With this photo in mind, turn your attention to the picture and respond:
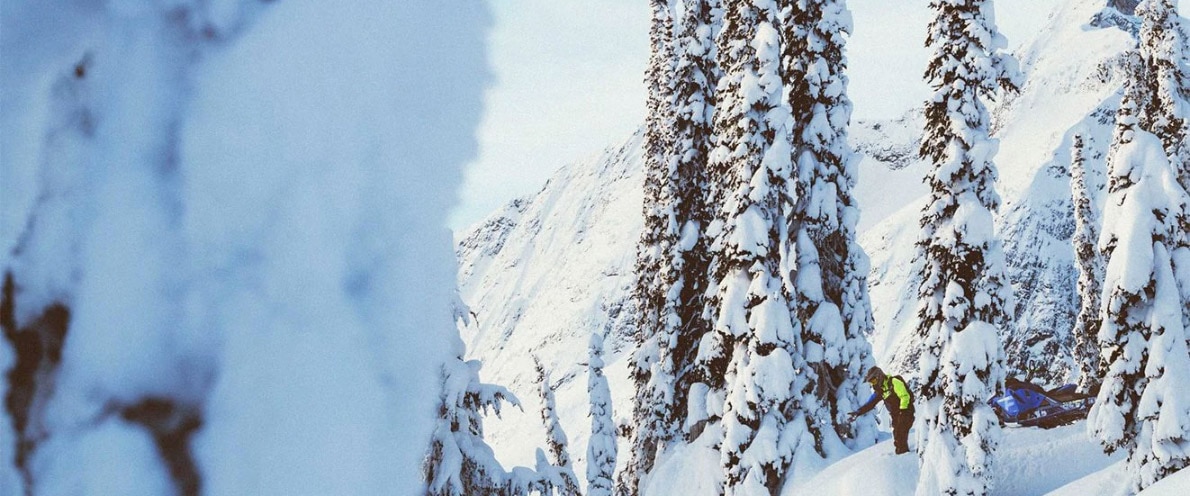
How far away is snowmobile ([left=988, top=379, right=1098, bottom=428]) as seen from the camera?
1681 cm

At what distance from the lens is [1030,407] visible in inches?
666

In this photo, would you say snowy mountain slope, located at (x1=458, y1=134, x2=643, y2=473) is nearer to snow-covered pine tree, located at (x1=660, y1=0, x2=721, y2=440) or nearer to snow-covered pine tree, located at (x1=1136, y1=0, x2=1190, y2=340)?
snow-covered pine tree, located at (x1=660, y1=0, x2=721, y2=440)

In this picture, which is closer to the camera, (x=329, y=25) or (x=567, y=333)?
(x=329, y=25)

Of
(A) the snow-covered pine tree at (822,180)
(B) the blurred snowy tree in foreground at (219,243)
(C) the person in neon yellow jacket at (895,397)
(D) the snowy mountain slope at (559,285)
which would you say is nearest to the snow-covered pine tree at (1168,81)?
(A) the snow-covered pine tree at (822,180)

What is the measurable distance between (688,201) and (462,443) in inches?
483

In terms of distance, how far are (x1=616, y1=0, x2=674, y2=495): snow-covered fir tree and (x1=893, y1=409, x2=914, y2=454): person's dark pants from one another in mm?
7725

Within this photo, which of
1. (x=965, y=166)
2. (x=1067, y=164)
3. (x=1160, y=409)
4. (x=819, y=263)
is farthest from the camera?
(x=1067, y=164)

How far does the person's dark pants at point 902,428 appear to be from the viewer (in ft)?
48.0

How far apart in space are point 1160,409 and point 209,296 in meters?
15.9

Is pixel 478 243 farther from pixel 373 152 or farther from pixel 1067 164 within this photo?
pixel 373 152

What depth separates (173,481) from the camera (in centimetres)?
78

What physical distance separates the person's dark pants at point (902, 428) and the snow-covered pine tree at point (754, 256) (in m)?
1.68

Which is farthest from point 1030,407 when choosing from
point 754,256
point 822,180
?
point 754,256

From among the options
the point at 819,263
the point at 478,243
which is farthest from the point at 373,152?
the point at 478,243
